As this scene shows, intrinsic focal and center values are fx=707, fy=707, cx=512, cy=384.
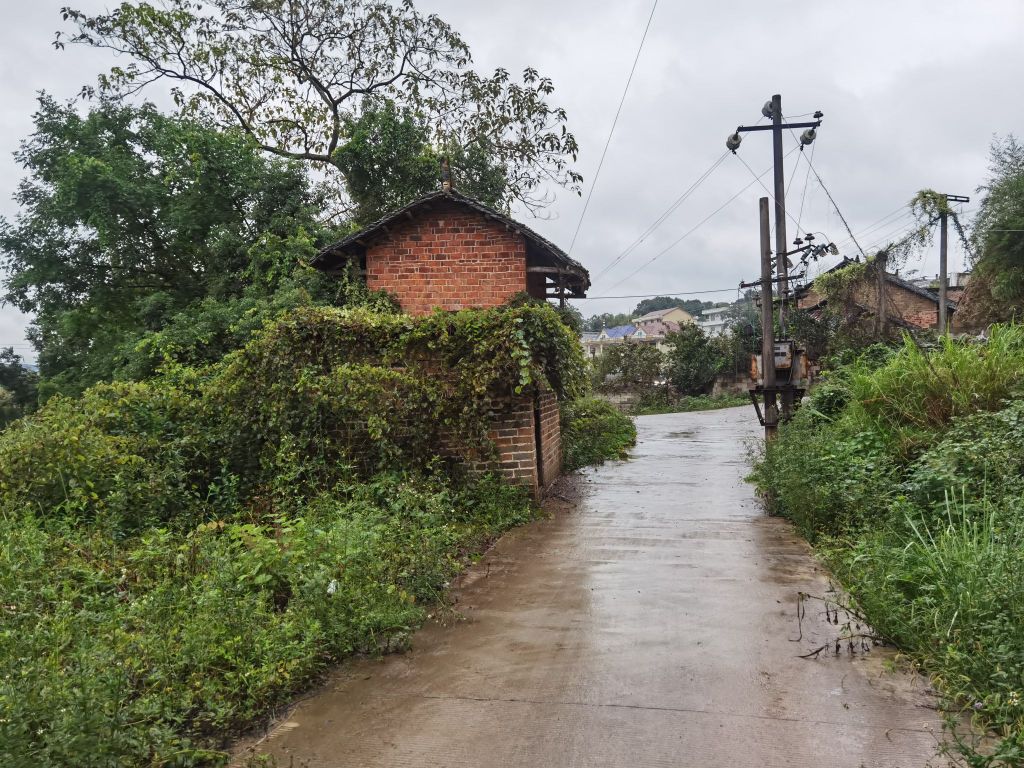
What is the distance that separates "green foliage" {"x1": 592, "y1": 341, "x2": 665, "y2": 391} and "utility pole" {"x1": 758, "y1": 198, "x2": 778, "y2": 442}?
73.6 feet

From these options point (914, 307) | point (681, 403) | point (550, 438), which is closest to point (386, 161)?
point (550, 438)

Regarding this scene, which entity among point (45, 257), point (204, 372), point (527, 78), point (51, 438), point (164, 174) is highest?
point (527, 78)

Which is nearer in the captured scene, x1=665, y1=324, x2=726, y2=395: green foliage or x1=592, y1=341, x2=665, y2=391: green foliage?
x1=592, y1=341, x2=665, y2=391: green foliage

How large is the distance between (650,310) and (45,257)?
4271 inches

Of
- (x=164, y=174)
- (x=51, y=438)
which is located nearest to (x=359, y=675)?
(x=51, y=438)

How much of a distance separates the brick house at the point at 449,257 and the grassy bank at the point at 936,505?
475 centimetres

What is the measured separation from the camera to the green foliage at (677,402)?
33.4 metres

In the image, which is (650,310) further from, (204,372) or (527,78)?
(204,372)

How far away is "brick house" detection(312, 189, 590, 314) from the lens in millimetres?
11305

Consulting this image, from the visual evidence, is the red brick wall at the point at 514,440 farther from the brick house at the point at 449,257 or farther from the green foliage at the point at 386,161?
the green foliage at the point at 386,161

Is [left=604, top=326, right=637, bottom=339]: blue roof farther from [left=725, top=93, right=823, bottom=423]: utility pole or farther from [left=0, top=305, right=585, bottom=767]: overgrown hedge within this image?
[left=0, top=305, right=585, bottom=767]: overgrown hedge

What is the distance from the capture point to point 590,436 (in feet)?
45.3

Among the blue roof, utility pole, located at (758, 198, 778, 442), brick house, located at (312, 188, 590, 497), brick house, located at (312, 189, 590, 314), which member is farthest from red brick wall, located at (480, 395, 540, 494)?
the blue roof

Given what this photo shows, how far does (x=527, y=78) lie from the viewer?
18.9 m
